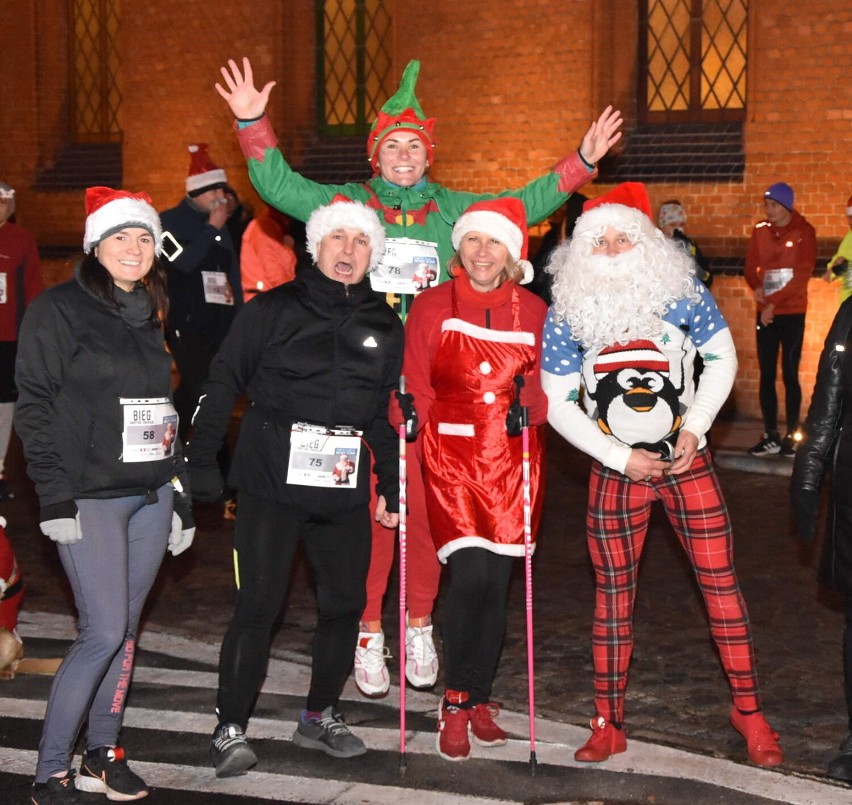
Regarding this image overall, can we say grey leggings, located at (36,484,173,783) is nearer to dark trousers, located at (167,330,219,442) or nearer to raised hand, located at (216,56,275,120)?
raised hand, located at (216,56,275,120)

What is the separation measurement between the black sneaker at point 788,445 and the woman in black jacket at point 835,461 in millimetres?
6984

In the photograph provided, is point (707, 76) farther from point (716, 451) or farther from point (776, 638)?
point (776, 638)

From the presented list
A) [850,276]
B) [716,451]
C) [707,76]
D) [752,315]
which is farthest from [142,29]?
[850,276]

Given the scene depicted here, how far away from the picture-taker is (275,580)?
17.9 ft

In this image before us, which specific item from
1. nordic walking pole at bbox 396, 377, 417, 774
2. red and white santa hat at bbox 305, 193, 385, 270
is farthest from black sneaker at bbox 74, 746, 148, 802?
red and white santa hat at bbox 305, 193, 385, 270

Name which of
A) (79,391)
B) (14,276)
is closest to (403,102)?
(79,391)

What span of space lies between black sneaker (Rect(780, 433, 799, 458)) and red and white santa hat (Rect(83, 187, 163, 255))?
8.19 meters

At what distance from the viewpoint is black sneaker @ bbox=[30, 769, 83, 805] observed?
5141 millimetres

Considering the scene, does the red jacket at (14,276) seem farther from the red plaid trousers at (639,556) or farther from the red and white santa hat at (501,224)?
the red plaid trousers at (639,556)

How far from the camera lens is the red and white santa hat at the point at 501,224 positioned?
19.0 feet

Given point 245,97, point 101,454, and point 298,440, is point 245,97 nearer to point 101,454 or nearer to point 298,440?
point 298,440

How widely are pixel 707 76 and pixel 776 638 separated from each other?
30.6ft

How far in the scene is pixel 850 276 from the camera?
5.71 meters

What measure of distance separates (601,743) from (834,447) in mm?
1433
